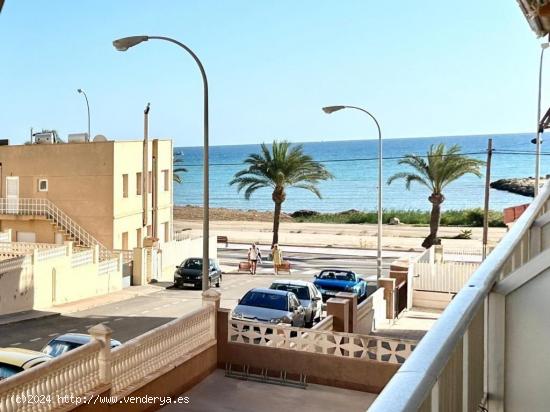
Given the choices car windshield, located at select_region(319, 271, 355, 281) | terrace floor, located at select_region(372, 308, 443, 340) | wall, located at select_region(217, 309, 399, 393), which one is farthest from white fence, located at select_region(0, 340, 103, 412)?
car windshield, located at select_region(319, 271, 355, 281)

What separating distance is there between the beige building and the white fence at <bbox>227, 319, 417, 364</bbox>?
21642 mm

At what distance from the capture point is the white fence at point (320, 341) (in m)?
11.1

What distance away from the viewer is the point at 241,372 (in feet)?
39.1

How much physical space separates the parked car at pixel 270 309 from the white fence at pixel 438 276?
26.2 feet

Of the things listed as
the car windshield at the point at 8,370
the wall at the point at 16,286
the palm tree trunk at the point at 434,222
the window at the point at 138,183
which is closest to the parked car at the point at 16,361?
the car windshield at the point at 8,370

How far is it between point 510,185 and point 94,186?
356ft

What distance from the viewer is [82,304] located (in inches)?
949

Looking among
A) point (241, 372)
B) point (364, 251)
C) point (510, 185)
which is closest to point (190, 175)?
point (510, 185)

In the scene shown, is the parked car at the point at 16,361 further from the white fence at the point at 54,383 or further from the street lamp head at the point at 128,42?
the street lamp head at the point at 128,42

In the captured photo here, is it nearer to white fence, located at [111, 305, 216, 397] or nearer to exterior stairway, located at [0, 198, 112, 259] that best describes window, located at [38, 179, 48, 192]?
exterior stairway, located at [0, 198, 112, 259]

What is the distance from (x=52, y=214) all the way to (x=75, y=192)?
1760mm

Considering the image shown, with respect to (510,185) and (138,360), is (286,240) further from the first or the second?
(510,185)

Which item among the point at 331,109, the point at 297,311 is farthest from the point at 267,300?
the point at 331,109

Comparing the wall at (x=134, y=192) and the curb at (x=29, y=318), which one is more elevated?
the wall at (x=134, y=192)
